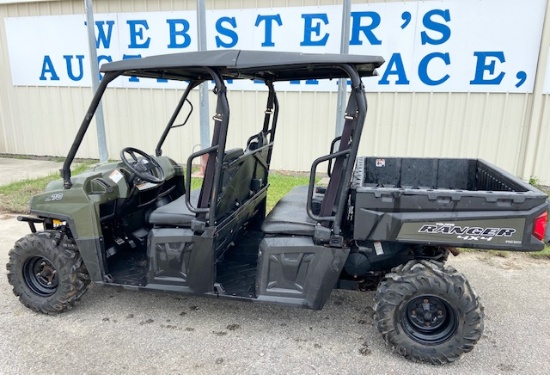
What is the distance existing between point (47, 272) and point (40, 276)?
8 centimetres

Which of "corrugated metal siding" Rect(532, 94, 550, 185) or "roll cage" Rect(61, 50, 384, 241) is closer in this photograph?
"roll cage" Rect(61, 50, 384, 241)

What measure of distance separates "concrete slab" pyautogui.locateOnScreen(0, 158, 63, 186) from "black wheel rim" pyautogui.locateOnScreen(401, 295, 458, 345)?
7210 mm

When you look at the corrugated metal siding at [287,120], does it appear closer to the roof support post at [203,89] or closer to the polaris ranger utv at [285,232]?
the roof support post at [203,89]

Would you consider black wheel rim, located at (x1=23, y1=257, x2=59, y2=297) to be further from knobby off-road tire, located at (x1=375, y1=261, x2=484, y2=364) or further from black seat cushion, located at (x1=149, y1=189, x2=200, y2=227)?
knobby off-road tire, located at (x1=375, y1=261, x2=484, y2=364)

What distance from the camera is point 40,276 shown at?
3.27 metres

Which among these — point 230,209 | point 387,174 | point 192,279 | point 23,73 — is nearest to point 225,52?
point 230,209

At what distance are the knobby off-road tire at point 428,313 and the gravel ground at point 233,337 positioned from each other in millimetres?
122

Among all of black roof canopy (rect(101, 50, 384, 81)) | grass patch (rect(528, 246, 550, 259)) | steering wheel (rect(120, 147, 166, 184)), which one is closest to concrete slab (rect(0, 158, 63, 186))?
steering wheel (rect(120, 147, 166, 184))

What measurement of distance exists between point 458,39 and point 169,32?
198 inches

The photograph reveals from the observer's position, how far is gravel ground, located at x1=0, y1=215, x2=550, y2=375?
8.63 ft

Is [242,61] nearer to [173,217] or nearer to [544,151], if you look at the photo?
[173,217]

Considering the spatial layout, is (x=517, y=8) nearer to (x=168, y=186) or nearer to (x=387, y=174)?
(x=387, y=174)

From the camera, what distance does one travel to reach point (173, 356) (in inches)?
107

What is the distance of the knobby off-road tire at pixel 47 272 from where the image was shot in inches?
123
